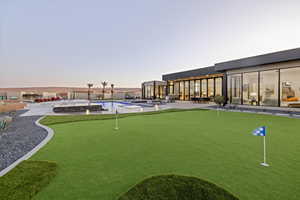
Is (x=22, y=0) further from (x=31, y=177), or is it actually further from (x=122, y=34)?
(x=31, y=177)

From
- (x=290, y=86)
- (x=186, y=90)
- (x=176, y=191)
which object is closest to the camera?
(x=176, y=191)

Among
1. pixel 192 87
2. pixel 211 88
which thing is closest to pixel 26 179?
pixel 211 88

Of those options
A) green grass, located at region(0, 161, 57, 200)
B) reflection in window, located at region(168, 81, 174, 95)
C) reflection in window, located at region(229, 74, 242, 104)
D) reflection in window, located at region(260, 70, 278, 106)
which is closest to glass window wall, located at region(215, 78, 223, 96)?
reflection in window, located at region(229, 74, 242, 104)

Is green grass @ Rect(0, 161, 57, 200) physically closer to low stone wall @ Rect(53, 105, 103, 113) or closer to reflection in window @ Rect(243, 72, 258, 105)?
low stone wall @ Rect(53, 105, 103, 113)

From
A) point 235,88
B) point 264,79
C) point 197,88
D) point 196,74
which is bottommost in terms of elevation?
point 235,88

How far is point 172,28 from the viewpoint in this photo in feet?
47.4

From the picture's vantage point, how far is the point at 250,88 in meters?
12.3

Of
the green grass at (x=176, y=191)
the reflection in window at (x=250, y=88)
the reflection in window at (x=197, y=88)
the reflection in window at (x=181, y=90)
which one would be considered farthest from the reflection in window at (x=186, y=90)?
the green grass at (x=176, y=191)

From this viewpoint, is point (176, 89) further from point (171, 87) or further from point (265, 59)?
point (265, 59)

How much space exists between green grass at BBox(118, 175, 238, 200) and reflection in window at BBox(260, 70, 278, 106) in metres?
12.6

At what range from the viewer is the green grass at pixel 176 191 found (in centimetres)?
148

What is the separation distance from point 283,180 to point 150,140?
2.65m

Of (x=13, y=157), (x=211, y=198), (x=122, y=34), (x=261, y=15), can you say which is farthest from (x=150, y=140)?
(x=122, y=34)

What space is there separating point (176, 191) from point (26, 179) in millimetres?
2079
